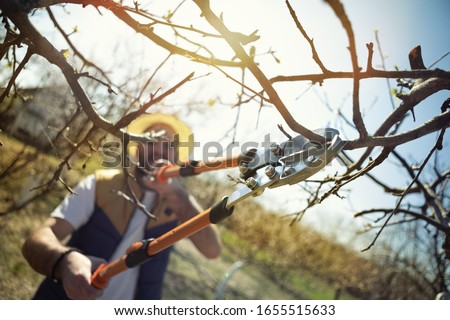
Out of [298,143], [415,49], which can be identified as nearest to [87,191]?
[298,143]

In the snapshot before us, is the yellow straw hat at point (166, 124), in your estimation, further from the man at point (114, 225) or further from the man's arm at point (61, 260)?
the man's arm at point (61, 260)

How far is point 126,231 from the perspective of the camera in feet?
9.35

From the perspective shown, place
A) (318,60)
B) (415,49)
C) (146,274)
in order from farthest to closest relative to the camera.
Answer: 1. (146,274)
2. (415,49)
3. (318,60)

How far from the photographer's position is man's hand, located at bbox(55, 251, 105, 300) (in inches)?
77.0

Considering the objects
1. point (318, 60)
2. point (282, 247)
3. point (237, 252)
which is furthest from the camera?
point (282, 247)

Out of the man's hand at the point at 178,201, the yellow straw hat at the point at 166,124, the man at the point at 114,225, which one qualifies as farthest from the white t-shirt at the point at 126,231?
the yellow straw hat at the point at 166,124

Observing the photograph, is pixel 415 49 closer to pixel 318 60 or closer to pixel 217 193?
pixel 318 60

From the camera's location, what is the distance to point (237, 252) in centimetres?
1426

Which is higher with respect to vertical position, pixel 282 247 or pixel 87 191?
pixel 282 247

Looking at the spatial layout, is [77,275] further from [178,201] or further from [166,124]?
[166,124]

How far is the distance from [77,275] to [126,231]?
867 millimetres
